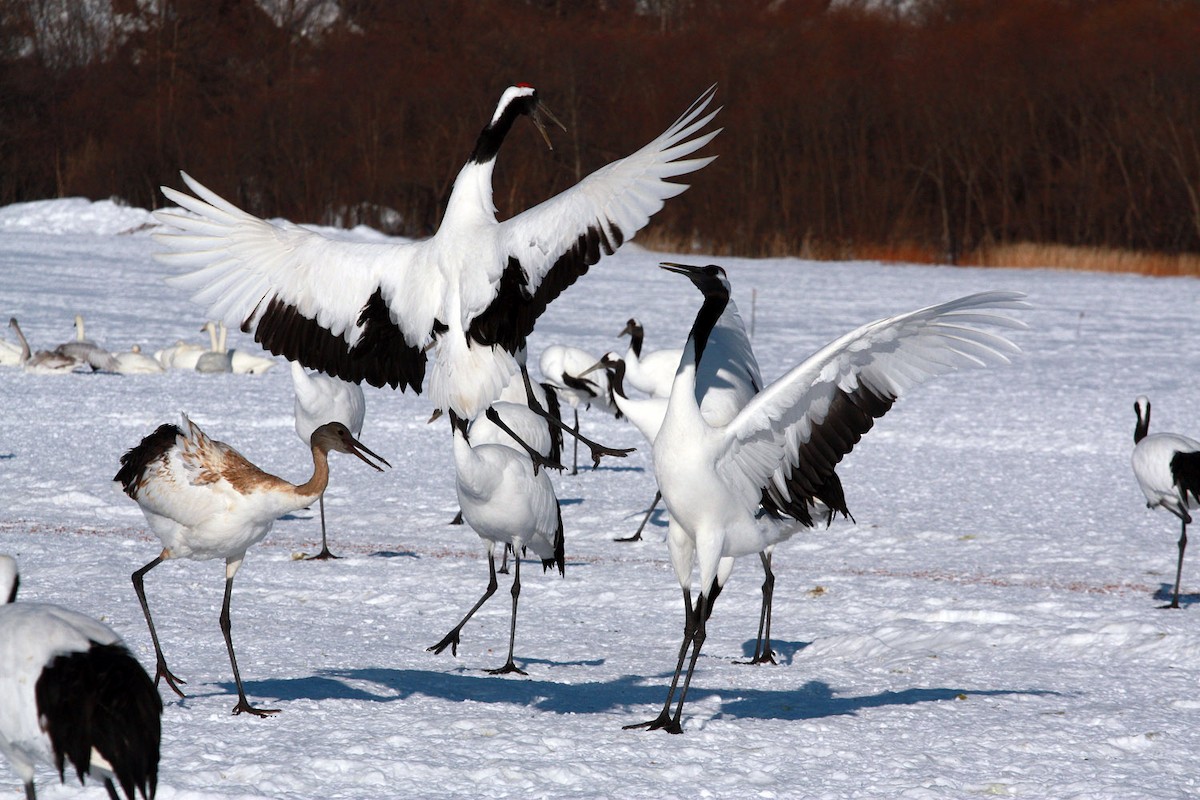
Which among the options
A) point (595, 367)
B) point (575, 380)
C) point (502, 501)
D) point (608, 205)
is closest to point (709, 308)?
point (608, 205)

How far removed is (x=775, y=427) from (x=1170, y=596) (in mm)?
3814

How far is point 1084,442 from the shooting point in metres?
12.8

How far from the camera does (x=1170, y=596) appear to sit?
788cm

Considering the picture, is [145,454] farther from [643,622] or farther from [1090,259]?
[1090,259]

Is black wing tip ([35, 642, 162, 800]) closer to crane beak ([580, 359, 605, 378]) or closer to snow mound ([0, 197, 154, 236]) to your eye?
crane beak ([580, 359, 605, 378])

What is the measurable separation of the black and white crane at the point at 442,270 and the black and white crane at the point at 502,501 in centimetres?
38

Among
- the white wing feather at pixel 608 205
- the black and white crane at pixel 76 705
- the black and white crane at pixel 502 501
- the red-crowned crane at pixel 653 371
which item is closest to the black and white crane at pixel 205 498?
the black and white crane at pixel 502 501

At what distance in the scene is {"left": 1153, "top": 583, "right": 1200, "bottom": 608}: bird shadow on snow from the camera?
7715mm

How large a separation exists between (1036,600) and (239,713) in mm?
4330

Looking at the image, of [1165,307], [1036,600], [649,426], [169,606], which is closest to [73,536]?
[169,606]

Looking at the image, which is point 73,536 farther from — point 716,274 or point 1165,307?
point 1165,307

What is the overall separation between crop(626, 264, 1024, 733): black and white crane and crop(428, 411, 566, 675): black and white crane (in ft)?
3.62

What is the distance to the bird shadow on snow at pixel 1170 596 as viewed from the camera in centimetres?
771

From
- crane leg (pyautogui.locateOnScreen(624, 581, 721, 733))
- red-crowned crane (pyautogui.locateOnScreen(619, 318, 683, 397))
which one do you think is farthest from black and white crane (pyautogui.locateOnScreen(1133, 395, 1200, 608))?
red-crowned crane (pyautogui.locateOnScreen(619, 318, 683, 397))
